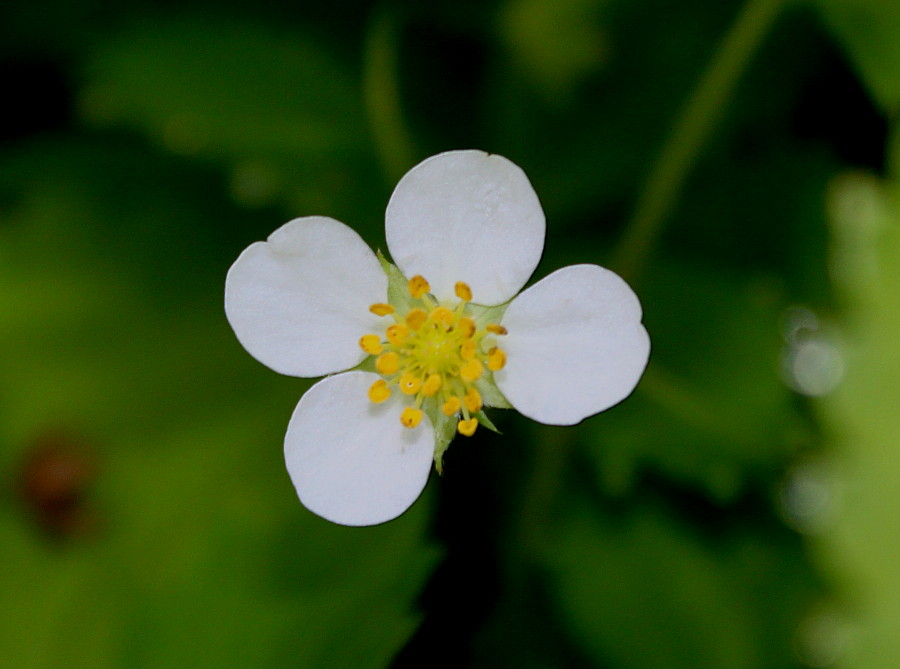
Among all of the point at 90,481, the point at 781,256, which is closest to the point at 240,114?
the point at 90,481

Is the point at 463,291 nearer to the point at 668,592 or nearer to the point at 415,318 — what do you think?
the point at 415,318

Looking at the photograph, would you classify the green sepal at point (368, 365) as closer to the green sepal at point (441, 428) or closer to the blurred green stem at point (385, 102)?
the green sepal at point (441, 428)

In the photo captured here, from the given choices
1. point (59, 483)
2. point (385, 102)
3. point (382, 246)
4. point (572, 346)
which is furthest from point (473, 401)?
point (59, 483)

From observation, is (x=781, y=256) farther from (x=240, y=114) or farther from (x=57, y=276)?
(x=57, y=276)

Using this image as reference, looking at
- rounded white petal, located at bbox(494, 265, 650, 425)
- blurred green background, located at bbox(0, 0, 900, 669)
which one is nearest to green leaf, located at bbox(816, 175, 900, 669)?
blurred green background, located at bbox(0, 0, 900, 669)

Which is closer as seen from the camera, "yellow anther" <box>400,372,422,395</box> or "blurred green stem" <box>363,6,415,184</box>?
"yellow anther" <box>400,372,422,395</box>

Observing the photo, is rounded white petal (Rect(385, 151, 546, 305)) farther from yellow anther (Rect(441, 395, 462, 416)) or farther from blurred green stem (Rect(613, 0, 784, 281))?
blurred green stem (Rect(613, 0, 784, 281))
